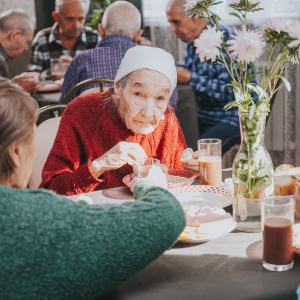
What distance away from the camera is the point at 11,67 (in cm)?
567

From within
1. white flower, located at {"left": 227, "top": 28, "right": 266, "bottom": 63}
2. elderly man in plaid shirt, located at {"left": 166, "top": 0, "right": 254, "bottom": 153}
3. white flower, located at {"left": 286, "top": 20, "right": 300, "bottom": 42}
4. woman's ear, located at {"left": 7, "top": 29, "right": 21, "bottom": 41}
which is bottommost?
elderly man in plaid shirt, located at {"left": 166, "top": 0, "right": 254, "bottom": 153}

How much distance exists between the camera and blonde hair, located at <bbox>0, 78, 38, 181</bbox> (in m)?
1.25

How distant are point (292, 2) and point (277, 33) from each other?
3.02m

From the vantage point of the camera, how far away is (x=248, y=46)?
1574mm

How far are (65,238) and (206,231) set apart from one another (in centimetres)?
55

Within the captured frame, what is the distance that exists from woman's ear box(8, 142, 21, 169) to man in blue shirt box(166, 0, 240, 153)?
2807mm

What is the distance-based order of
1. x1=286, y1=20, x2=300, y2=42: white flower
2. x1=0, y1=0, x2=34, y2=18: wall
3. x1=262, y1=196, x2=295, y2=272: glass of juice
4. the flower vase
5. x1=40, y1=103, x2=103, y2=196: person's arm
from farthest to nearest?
x1=0, y1=0, x2=34, y2=18: wall < x1=40, y1=103, x2=103, y2=196: person's arm < the flower vase < x1=286, y1=20, x2=300, y2=42: white flower < x1=262, y1=196, x2=295, y2=272: glass of juice

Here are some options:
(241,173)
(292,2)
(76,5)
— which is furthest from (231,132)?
(241,173)

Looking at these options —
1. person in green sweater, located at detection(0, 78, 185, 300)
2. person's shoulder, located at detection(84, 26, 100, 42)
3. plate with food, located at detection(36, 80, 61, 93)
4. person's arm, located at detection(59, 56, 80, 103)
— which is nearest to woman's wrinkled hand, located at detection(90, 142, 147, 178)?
person in green sweater, located at detection(0, 78, 185, 300)

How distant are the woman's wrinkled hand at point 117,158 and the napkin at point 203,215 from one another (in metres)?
0.35

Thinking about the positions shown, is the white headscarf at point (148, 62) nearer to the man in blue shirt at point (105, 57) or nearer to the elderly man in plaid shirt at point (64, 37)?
the man in blue shirt at point (105, 57)

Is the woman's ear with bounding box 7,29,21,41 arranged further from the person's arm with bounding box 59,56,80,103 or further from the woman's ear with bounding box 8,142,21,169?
the woman's ear with bounding box 8,142,21,169

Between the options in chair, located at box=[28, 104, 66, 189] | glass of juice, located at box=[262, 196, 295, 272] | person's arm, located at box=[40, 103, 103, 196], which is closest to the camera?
glass of juice, located at box=[262, 196, 295, 272]

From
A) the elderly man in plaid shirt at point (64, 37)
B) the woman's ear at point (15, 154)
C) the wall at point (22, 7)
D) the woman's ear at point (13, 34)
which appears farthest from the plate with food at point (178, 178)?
the wall at point (22, 7)
